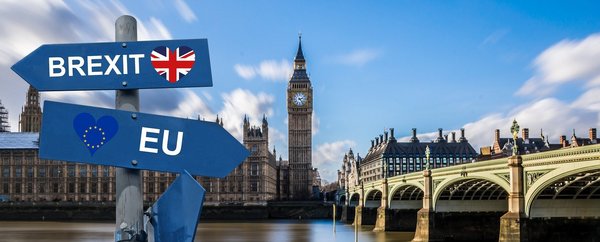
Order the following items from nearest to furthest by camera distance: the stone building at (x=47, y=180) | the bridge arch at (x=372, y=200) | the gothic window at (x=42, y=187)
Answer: the bridge arch at (x=372, y=200), the stone building at (x=47, y=180), the gothic window at (x=42, y=187)

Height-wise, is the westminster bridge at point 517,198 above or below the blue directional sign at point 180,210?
below

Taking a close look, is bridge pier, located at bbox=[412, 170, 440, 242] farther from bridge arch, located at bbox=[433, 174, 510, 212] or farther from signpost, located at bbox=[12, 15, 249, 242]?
signpost, located at bbox=[12, 15, 249, 242]

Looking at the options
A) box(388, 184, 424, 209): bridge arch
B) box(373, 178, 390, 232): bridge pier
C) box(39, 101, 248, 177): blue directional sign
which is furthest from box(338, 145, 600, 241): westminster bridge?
box(39, 101, 248, 177): blue directional sign

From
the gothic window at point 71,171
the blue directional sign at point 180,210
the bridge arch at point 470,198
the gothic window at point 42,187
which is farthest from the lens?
the gothic window at point 71,171

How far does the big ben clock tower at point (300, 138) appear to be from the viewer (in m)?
155

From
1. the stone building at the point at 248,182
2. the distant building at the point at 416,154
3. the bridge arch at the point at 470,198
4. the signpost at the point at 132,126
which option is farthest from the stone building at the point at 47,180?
the signpost at the point at 132,126

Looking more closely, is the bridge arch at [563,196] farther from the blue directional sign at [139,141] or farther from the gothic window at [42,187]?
the gothic window at [42,187]

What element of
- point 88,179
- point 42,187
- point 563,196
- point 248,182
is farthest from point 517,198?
point 42,187

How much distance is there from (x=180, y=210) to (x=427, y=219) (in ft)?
169

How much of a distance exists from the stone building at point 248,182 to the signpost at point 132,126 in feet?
401

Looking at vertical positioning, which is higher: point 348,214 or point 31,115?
point 31,115

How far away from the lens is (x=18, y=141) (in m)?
129

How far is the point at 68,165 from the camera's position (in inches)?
5025

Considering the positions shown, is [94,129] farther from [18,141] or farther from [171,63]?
[18,141]
